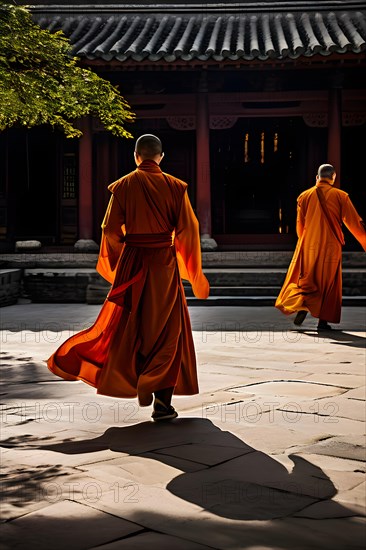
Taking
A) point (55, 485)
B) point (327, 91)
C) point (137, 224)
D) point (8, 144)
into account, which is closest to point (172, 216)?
point (137, 224)

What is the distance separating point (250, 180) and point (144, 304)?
1094cm

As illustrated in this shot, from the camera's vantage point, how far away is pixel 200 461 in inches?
151

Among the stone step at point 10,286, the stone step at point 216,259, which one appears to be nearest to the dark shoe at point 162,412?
the stone step at point 10,286

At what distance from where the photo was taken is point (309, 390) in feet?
18.2

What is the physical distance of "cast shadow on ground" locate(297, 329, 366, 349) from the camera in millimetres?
7833

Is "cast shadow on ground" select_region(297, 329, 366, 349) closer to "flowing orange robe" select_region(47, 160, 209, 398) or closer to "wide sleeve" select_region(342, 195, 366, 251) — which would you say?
"wide sleeve" select_region(342, 195, 366, 251)

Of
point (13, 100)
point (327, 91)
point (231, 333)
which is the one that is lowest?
point (231, 333)

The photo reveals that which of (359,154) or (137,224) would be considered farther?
(359,154)

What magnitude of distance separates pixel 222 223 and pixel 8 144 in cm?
407

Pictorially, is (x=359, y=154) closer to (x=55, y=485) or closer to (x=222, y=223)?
(x=222, y=223)

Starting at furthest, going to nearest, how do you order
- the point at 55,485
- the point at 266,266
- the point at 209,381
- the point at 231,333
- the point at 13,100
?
the point at 266,266, the point at 231,333, the point at 13,100, the point at 209,381, the point at 55,485

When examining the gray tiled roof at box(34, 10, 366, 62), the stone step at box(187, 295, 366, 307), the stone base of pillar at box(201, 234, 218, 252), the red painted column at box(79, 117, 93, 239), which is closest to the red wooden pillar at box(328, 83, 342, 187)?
the gray tiled roof at box(34, 10, 366, 62)

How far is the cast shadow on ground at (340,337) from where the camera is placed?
7833 mm

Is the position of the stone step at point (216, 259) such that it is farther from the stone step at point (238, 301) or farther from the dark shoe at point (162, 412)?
the dark shoe at point (162, 412)
